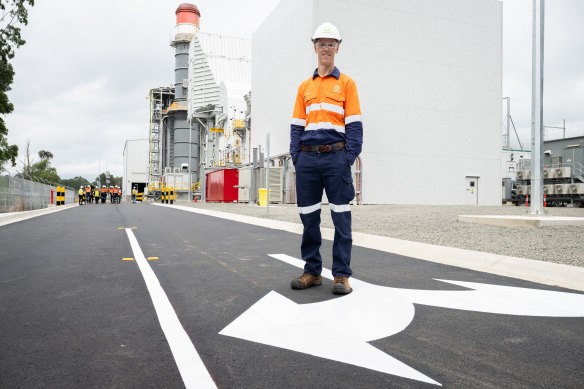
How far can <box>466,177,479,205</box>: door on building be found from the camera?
30625 mm

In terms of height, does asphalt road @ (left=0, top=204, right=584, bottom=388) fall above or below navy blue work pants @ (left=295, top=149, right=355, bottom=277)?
below

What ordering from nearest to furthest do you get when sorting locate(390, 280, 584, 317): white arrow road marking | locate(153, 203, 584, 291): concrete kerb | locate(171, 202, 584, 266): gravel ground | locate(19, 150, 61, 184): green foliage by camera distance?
locate(390, 280, 584, 317): white arrow road marking < locate(153, 203, 584, 291): concrete kerb < locate(171, 202, 584, 266): gravel ground < locate(19, 150, 61, 184): green foliage

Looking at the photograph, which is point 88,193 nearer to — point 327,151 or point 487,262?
point 487,262

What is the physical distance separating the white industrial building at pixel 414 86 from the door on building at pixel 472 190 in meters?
0.08

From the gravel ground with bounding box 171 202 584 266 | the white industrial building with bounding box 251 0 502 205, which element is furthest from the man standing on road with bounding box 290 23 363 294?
the white industrial building with bounding box 251 0 502 205

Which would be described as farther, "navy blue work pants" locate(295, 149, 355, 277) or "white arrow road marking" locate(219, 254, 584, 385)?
"navy blue work pants" locate(295, 149, 355, 277)

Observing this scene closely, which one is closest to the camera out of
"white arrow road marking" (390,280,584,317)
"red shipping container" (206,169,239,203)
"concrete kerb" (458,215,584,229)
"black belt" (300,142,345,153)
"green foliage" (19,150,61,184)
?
"white arrow road marking" (390,280,584,317)

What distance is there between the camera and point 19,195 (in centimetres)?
1850

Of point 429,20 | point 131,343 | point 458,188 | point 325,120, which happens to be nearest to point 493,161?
point 458,188

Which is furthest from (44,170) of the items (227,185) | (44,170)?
(227,185)

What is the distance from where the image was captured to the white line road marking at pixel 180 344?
2.08m

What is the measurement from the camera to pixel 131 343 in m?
2.60

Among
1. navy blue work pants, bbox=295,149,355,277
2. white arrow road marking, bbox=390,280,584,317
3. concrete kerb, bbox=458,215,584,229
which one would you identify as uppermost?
navy blue work pants, bbox=295,149,355,277

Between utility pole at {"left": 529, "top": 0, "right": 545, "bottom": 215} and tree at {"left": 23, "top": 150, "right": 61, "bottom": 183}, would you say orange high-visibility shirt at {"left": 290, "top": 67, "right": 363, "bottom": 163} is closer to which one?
utility pole at {"left": 529, "top": 0, "right": 545, "bottom": 215}
